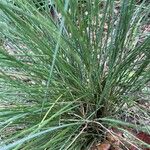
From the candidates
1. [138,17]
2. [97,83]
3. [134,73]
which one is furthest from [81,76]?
[138,17]

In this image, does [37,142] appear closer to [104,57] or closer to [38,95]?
[38,95]

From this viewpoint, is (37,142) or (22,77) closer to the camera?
(37,142)

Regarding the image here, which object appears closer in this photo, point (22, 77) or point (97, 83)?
point (97, 83)

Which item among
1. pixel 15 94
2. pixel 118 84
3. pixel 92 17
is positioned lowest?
pixel 15 94

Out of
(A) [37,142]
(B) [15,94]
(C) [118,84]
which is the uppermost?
(C) [118,84]

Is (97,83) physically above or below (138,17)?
below

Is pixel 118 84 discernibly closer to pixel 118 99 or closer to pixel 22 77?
pixel 118 99

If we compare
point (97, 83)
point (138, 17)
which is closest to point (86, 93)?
point (97, 83)

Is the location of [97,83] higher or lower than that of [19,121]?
higher
